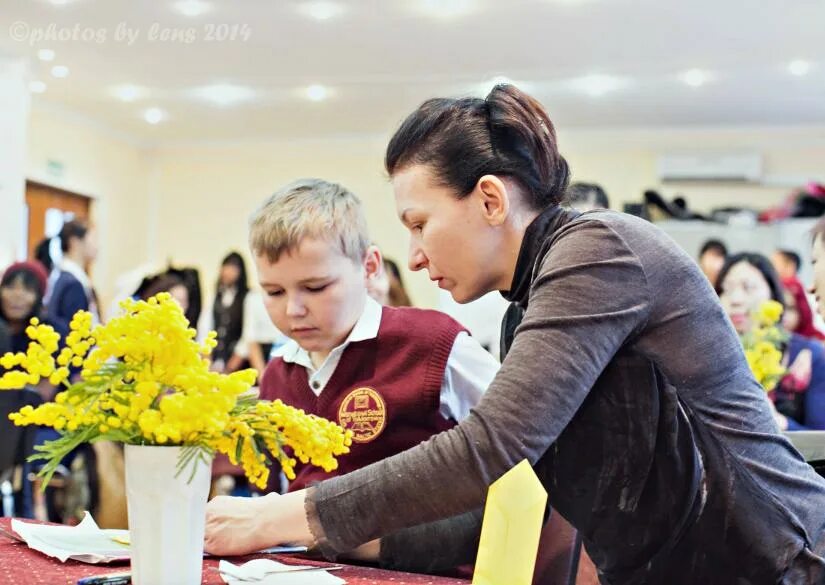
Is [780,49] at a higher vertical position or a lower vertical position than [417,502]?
higher

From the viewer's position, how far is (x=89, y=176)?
9250mm

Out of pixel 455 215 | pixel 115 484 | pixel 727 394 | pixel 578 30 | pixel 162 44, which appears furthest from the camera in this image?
pixel 162 44

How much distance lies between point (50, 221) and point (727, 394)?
27.7ft

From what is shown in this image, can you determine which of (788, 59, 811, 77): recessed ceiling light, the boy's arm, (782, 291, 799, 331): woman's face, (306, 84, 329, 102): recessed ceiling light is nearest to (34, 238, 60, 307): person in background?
(306, 84, 329, 102): recessed ceiling light

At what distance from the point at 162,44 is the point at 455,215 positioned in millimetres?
5971

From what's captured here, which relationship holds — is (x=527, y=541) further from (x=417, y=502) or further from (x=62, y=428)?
(x=62, y=428)

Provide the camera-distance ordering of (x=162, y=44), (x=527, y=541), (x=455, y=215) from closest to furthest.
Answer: (x=527, y=541)
(x=455, y=215)
(x=162, y=44)

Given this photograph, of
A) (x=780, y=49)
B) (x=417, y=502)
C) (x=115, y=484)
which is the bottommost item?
(x=115, y=484)

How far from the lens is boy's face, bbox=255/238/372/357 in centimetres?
158

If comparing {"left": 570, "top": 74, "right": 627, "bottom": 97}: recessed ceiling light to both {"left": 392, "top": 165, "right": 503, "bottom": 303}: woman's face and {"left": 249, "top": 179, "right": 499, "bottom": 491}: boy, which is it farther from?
{"left": 392, "top": 165, "right": 503, "bottom": 303}: woman's face

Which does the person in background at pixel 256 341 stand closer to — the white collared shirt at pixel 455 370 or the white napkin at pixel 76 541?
the white collared shirt at pixel 455 370

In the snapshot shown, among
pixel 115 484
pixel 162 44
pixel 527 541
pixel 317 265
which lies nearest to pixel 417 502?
pixel 527 541

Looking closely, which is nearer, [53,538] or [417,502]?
[417,502]

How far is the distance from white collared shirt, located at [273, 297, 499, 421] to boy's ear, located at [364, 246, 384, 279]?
0.30 feet
